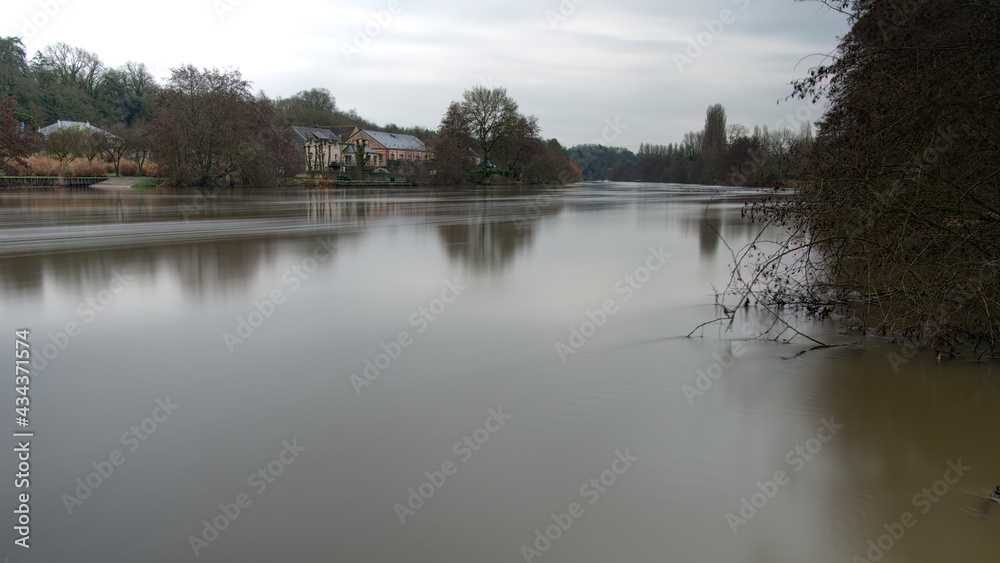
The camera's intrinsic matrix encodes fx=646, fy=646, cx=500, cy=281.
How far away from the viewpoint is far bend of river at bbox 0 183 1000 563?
10.9 ft

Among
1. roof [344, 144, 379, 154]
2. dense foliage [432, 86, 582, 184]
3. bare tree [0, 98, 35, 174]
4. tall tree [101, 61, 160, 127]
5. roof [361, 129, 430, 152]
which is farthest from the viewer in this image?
roof [361, 129, 430, 152]

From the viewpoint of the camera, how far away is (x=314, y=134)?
93562 mm

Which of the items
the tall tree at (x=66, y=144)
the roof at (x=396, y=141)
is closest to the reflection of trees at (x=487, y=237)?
the tall tree at (x=66, y=144)

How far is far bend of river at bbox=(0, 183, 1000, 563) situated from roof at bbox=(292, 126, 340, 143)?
82.5 m

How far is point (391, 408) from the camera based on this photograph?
4930mm

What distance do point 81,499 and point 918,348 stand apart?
720cm

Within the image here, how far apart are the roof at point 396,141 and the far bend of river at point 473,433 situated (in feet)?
329

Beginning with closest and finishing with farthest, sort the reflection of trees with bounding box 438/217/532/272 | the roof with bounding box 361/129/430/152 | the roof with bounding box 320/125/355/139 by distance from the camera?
the reflection of trees with bounding box 438/217/532/272, the roof with bounding box 320/125/355/139, the roof with bounding box 361/129/430/152

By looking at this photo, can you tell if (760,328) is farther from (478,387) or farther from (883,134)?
(478,387)

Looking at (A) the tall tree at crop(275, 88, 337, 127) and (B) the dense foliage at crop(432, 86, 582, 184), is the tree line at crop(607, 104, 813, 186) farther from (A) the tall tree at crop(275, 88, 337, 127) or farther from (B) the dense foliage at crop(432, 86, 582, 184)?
(A) the tall tree at crop(275, 88, 337, 127)

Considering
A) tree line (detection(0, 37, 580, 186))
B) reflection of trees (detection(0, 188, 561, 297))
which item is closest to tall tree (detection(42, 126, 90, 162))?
tree line (detection(0, 37, 580, 186))

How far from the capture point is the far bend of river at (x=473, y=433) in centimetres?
332

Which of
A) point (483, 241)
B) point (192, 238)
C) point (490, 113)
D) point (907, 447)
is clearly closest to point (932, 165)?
point (907, 447)

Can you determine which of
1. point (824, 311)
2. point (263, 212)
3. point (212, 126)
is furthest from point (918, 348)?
point (212, 126)
